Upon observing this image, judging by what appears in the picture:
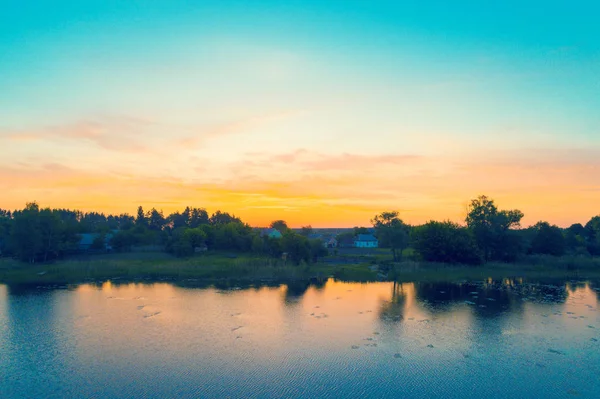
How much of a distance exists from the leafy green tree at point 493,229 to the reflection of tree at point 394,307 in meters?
28.9

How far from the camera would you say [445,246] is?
6569 cm

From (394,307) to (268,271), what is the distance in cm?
2420

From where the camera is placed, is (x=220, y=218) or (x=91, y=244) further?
(x=220, y=218)

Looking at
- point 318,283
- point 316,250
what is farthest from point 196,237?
point 318,283

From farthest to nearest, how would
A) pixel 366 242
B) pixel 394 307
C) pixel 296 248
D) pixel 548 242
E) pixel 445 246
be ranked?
pixel 366 242 < pixel 548 242 < pixel 296 248 < pixel 445 246 < pixel 394 307

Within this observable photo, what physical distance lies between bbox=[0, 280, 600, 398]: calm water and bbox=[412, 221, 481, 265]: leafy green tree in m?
19.0

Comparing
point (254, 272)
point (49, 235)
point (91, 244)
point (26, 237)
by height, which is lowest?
point (254, 272)

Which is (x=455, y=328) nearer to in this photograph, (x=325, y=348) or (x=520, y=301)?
(x=325, y=348)

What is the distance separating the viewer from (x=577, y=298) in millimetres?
45594

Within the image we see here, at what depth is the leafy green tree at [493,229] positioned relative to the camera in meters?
71.0

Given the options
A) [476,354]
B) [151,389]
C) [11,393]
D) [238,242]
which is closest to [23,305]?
[11,393]

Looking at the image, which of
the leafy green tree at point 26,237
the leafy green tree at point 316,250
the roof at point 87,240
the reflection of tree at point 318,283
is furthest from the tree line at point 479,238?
the roof at point 87,240

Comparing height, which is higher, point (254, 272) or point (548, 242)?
point (548, 242)

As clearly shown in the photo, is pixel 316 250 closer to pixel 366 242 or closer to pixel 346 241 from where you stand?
pixel 366 242
